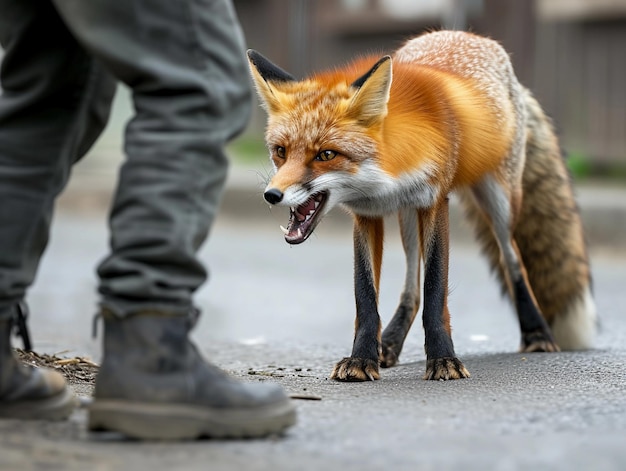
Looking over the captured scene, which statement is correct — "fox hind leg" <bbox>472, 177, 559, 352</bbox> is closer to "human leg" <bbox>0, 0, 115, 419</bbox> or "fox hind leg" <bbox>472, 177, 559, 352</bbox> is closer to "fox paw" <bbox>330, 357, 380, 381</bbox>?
"fox paw" <bbox>330, 357, 380, 381</bbox>

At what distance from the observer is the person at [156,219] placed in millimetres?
2584

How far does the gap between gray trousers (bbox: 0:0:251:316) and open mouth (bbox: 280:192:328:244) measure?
1062mm

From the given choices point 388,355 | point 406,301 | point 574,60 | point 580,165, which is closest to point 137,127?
point 388,355

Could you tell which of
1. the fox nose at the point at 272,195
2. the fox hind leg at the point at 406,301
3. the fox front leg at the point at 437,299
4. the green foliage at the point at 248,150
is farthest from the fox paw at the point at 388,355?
the green foliage at the point at 248,150

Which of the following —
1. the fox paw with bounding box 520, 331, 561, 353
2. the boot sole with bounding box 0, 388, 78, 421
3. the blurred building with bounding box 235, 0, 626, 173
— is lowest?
the fox paw with bounding box 520, 331, 561, 353

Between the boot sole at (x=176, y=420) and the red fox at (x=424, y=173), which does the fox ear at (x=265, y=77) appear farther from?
the boot sole at (x=176, y=420)

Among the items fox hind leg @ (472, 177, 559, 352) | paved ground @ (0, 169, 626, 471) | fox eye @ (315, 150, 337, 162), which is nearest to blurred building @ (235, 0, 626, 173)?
paved ground @ (0, 169, 626, 471)

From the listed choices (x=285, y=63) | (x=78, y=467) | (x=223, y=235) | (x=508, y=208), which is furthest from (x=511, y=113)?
(x=285, y=63)

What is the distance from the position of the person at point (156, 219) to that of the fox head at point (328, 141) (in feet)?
3.44

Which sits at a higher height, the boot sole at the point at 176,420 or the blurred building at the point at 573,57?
the blurred building at the point at 573,57

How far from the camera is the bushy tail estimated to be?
5289 millimetres

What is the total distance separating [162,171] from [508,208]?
2508 millimetres

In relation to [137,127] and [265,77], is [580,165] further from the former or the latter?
[137,127]

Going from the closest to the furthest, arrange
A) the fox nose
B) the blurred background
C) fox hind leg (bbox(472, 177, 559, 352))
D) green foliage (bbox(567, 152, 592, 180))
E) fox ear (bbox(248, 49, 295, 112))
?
1. the fox nose
2. fox ear (bbox(248, 49, 295, 112))
3. fox hind leg (bbox(472, 177, 559, 352))
4. green foliage (bbox(567, 152, 592, 180))
5. the blurred background
